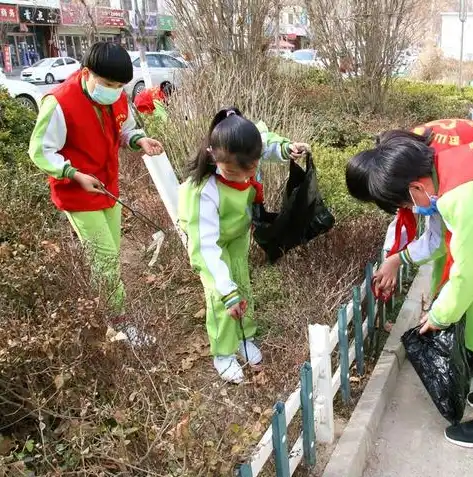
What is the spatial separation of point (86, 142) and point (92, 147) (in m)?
0.04

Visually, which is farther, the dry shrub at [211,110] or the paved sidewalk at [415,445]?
the dry shrub at [211,110]

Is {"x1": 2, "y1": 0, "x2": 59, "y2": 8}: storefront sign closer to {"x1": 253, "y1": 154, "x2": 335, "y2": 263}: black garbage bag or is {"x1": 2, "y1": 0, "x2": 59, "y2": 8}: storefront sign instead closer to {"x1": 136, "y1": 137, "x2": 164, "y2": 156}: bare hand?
{"x1": 136, "y1": 137, "x2": 164, "y2": 156}: bare hand

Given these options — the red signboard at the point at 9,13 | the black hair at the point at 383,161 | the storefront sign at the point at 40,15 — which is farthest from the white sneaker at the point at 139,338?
the storefront sign at the point at 40,15

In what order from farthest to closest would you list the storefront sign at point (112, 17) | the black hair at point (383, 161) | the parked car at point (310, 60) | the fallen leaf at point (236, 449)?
1. the storefront sign at point (112, 17)
2. the parked car at point (310, 60)
3. the black hair at point (383, 161)
4. the fallen leaf at point (236, 449)

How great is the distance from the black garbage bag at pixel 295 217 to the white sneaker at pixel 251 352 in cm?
47

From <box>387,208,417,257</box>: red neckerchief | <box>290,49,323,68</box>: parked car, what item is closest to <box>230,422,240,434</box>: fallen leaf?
<box>387,208,417,257</box>: red neckerchief

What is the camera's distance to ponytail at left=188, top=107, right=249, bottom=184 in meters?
2.33

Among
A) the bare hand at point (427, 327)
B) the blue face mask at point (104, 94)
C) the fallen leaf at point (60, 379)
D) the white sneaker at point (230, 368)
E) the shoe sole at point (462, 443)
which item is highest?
the blue face mask at point (104, 94)

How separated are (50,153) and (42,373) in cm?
103

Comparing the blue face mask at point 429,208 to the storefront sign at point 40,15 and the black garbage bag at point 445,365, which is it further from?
the storefront sign at point 40,15

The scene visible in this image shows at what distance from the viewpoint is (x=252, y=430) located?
1635 millimetres

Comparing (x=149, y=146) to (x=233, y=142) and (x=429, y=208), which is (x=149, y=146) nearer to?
(x=233, y=142)

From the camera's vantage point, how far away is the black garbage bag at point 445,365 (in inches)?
86.2

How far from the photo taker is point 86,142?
2.65 meters
